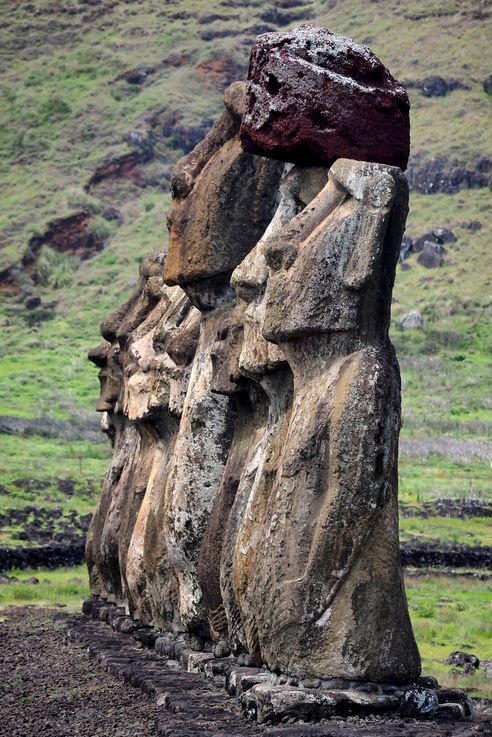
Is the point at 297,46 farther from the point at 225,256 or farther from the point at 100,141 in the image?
the point at 100,141

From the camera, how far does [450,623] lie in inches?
703

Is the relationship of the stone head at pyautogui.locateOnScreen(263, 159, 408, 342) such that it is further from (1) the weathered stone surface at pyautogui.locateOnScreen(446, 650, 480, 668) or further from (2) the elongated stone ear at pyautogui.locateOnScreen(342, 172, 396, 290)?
(1) the weathered stone surface at pyautogui.locateOnScreen(446, 650, 480, 668)

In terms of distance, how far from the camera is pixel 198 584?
506 inches

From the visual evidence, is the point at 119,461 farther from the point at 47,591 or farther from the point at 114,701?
the point at 114,701

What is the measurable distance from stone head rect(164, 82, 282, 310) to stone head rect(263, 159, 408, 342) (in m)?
3.02

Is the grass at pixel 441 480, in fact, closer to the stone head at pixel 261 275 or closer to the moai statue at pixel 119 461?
the moai statue at pixel 119 461

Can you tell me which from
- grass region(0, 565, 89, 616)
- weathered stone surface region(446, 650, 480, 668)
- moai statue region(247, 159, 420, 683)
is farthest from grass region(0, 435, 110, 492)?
moai statue region(247, 159, 420, 683)

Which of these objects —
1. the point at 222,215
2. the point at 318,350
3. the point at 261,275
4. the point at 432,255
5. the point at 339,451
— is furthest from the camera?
the point at 432,255

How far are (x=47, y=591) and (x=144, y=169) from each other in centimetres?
6337

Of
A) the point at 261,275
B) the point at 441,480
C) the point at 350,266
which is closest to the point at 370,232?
the point at 350,266

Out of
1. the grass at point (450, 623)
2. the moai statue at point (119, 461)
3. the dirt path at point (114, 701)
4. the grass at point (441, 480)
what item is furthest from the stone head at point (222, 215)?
the grass at point (441, 480)

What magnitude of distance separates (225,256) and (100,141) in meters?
78.0

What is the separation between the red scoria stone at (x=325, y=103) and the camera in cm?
1034

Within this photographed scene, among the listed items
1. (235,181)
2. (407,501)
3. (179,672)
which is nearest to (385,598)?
(179,672)
